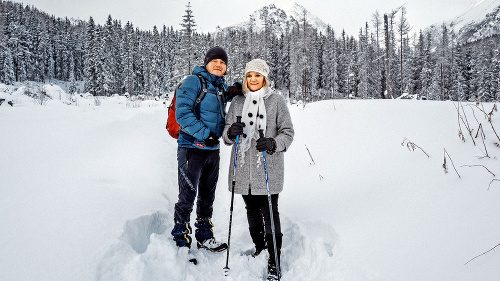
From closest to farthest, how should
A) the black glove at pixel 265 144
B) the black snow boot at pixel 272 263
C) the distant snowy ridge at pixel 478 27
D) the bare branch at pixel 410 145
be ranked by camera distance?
the black glove at pixel 265 144
the black snow boot at pixel 272 263
the bare branch at pixel 410 145
the distant snowy ridge at pixel 478 27

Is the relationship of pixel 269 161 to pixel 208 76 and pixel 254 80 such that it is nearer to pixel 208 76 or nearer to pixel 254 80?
pixel 254 80


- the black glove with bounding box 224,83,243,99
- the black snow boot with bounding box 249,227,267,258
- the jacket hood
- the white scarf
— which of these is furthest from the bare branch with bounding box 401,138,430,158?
the jacket hood

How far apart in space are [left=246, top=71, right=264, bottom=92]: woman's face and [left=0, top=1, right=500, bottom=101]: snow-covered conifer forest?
98.4ft

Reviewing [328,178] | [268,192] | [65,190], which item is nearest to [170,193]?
[65,190]

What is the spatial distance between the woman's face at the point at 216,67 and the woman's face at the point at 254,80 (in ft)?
1.33

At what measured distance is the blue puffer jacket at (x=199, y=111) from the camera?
2703 millimetres

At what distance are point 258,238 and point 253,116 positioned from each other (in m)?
1.55

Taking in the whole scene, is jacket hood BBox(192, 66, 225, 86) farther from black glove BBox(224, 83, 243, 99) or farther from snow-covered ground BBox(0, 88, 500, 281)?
snow-covered ground BBox(0, 88, 500, 281)

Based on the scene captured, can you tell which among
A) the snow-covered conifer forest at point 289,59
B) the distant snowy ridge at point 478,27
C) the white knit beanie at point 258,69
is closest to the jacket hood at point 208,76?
the white knit beanie at point 258,69

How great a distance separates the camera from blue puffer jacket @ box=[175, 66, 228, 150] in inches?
106

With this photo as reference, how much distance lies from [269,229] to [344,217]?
3.83 feet

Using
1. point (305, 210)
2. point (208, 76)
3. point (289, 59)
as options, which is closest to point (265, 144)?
point (208, 76)

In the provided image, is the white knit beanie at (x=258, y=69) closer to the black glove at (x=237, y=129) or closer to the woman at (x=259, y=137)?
the woman at (x=259, y=137)

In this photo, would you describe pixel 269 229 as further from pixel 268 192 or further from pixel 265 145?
pixel 265 145
